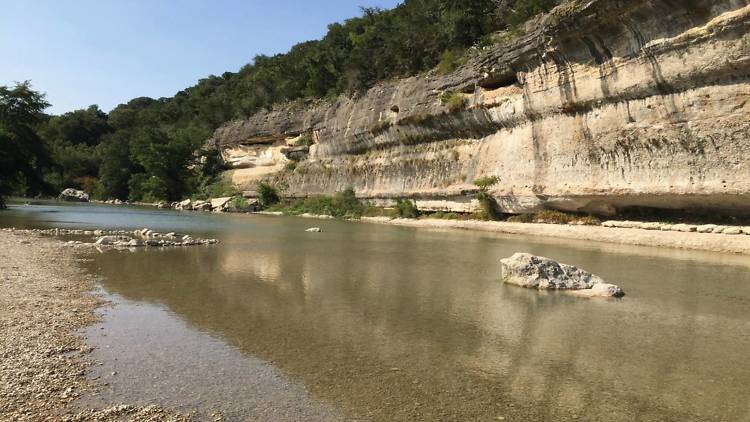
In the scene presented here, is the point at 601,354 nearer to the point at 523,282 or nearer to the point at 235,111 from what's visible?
the point at 523,282

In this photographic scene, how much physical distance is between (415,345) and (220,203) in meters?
53.8

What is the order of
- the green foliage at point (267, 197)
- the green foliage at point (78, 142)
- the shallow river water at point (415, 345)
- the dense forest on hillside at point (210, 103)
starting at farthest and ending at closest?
the green foliage at point (78, 142), the green foliage at point (267, 197), the dense forest on hillside at point (210, 103), the shallow river water at point (415, 345)

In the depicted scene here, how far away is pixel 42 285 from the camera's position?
9.94m

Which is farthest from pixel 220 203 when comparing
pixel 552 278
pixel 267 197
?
pixel 552 278

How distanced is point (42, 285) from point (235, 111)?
67553 mm

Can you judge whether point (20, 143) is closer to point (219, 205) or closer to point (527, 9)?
point (219, 205)

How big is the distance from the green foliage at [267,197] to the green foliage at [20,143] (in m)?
20.6

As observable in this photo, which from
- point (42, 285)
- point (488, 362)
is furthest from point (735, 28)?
point (42, 285)

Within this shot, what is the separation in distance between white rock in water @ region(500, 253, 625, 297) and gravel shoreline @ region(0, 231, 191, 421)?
8.34 m

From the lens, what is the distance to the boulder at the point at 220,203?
2232 inches

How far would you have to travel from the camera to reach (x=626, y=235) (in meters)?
21.6

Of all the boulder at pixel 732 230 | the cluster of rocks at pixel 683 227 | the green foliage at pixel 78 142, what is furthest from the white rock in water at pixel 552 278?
the green foliage at pixel 78 142

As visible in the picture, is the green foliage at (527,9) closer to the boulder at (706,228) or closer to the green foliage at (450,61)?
the green foliage at (450,61)

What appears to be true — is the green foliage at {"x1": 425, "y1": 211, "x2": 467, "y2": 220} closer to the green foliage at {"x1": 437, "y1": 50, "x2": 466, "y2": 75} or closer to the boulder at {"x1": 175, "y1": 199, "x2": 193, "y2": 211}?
the green foliage at {"x1": 437, "y1": 50, "x2": 466, "y2": 75}
